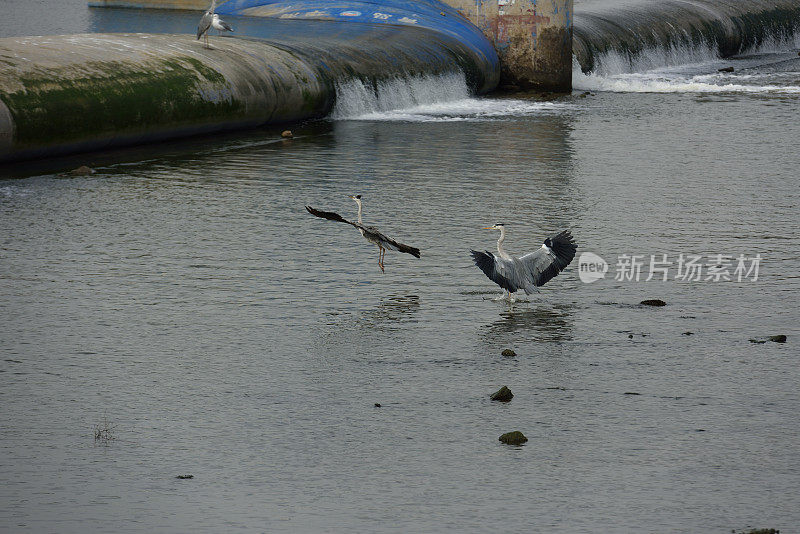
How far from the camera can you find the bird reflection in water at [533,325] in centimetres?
790

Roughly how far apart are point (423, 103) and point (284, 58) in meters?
3.40

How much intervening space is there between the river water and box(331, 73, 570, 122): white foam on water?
557cm

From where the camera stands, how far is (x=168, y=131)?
56.4ft

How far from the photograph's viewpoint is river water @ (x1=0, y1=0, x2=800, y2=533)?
17.8 feet

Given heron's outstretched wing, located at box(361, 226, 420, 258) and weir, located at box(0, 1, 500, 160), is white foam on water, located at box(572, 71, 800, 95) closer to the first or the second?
weir, located at box(0, 1, 500, 160)

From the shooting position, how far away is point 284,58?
65.8ft

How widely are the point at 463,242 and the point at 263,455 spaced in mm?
5146

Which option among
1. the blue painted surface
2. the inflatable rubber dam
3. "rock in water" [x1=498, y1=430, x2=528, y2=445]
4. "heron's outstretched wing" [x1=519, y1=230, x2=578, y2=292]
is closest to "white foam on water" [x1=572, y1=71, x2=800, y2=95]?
the inflatable rubber dam

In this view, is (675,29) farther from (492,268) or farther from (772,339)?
(772,339)

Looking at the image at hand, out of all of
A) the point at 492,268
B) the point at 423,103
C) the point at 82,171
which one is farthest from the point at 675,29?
the point at 492,268

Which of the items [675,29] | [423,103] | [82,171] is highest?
[675,29]

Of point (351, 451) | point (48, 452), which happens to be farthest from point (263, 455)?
point (48, 452)

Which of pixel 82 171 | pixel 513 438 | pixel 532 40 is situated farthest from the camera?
pixel 532 40

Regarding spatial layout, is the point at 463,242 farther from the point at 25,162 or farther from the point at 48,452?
the point at 25,162
